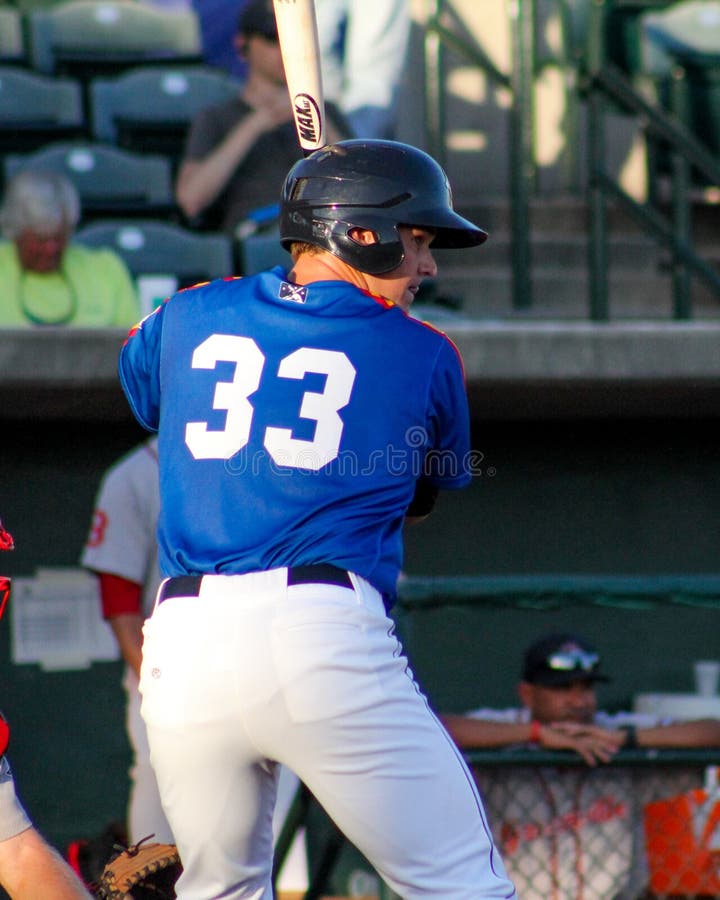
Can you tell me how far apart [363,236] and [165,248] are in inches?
137

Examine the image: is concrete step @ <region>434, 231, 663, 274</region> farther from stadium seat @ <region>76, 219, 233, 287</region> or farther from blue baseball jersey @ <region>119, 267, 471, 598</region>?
blue baseball jersey @ <region>119, 267, 471, 598</region>

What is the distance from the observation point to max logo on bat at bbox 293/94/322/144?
327 centimetres

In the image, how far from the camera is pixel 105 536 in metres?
4.88

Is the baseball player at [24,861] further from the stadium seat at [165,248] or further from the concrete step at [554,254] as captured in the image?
the concrete step at [554,254]

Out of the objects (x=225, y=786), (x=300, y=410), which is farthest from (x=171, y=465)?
(x=225, y=786)

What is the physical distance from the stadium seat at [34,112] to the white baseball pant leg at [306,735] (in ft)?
16.0

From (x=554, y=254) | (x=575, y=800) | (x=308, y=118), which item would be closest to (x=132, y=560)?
(x=575, y=800)

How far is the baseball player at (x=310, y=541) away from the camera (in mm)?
2549

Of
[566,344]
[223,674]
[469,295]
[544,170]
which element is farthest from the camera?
[544,170]

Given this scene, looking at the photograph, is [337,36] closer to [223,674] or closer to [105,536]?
[105,536]

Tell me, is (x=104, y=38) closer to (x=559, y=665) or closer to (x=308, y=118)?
(x=559, y=665)

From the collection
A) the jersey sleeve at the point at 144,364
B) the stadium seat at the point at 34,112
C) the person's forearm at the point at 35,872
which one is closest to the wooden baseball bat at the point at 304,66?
the jersey sleeve at the point at 144,364

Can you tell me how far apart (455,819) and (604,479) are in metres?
3.34

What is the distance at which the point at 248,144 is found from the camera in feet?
20.3
